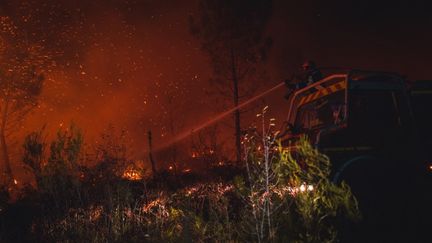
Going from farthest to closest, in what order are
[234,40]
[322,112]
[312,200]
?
[234,40] < [322,112] < [312,200]

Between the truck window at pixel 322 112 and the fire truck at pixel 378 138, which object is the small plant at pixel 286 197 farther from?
the truck window at pixel 322 112

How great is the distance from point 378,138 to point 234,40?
13520 millimetres

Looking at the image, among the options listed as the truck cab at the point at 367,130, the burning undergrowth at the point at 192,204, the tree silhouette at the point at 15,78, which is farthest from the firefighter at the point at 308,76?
the tree silhouette at the point at 15,78

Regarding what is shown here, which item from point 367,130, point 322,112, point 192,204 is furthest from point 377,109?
point 192,204

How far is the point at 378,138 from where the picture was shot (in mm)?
5883

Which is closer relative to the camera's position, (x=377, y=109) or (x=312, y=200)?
(x=312, y=200)

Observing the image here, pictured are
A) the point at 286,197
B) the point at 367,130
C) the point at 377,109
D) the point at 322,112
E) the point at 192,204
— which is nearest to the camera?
the point at 286,197

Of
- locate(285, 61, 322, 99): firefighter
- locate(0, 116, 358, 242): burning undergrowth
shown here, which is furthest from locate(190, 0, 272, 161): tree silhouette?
locate(285, 61, 322, 99): firefighter

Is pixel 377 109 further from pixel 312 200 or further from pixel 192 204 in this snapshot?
pixel 192 204

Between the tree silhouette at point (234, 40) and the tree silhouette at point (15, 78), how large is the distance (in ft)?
30.7

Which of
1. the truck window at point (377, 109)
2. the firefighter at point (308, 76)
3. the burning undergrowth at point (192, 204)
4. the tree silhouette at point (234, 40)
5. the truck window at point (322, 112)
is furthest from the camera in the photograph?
the tree silhouette at point (234, 40)

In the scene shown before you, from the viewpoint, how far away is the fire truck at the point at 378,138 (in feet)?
18.4

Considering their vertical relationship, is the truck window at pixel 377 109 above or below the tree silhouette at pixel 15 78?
below

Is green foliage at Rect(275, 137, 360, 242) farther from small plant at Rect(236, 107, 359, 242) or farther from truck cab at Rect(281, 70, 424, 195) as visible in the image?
truck cab at Rect(281, 70, 424, 195)
